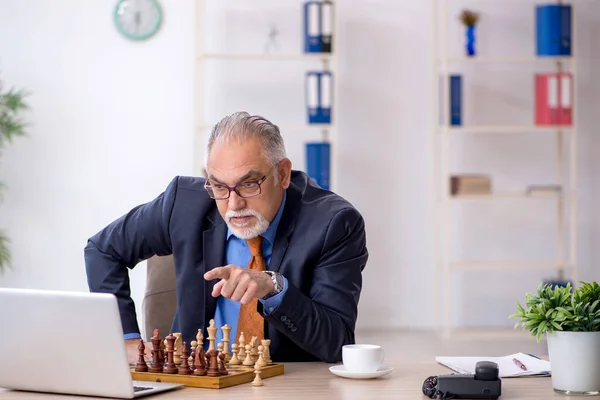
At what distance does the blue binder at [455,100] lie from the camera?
17.7 feet

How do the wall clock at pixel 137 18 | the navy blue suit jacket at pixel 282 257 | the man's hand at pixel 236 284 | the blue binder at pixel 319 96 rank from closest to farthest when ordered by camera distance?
the man's hand at pixel 236 284, the navy blue suit jacket at pixel 282 257, the blue binder at pixel 319 96, the wall clock at pixel 137 18

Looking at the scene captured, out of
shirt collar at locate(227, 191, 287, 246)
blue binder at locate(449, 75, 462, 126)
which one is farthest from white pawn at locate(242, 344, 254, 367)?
blue binder at locate(449, 75, 462, 126)

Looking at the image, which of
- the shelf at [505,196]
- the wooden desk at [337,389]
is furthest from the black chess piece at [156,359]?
the shelf at [505,196]

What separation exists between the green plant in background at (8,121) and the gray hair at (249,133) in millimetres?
3454

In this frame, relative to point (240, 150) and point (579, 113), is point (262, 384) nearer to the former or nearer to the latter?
point (240, 150)

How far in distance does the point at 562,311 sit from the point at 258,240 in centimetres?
93

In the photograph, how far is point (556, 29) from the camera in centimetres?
538

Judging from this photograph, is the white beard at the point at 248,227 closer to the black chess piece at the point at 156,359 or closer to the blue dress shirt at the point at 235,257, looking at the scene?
the blue dress shirt at the point at 235,257

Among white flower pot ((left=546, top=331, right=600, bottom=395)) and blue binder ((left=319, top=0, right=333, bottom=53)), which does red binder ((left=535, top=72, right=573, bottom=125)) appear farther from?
white flower pot ((left=546, top=331, right=600, bottom=395))

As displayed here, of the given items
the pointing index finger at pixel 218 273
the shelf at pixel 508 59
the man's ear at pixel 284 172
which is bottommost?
the pointing index finger at pixel 218 273

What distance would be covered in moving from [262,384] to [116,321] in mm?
351

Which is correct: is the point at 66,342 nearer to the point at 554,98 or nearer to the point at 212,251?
the point at 212,251

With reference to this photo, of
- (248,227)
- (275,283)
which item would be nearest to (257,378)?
(275,283)

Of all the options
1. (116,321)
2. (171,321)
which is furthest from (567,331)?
(171,321)
